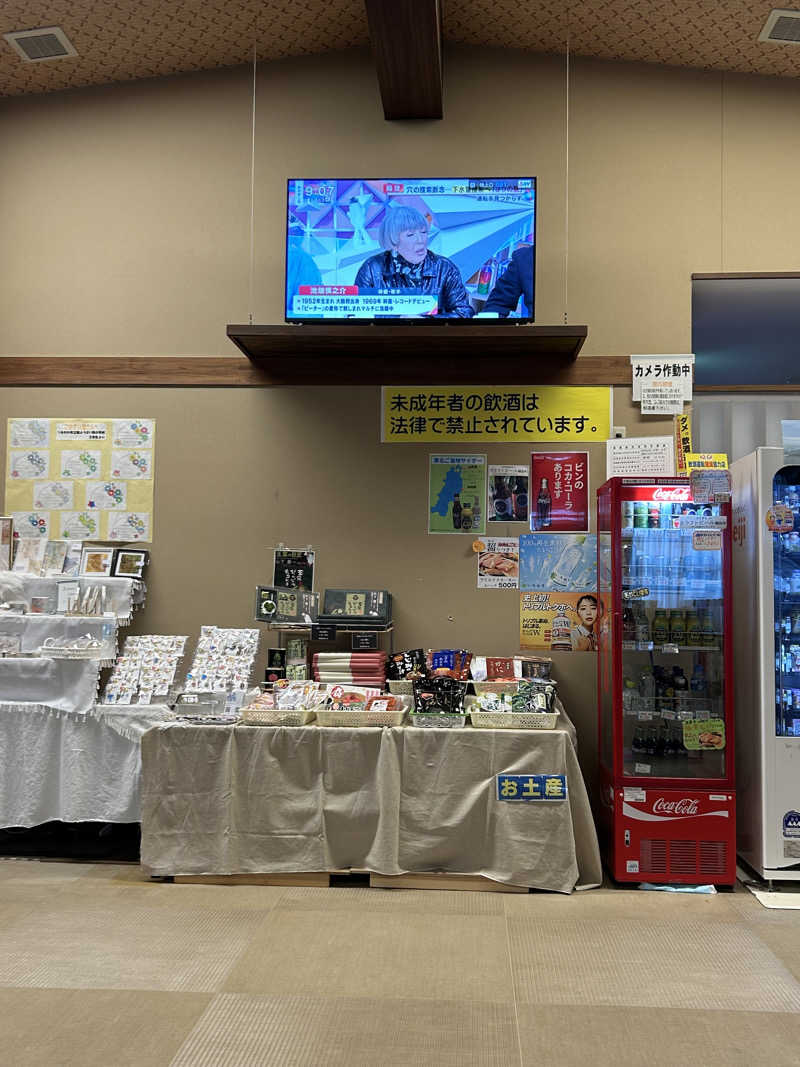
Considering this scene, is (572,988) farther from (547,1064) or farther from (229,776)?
(229,776)

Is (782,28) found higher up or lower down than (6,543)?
higher up

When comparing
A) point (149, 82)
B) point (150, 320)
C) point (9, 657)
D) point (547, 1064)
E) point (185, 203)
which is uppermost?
point (149, 82)

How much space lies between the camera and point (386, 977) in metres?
3.28

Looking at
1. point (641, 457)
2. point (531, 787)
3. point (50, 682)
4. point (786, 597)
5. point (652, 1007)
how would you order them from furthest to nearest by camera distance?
point (641, 457) < point (50, 682) < point (786, 597) < point (531, 787) < point (652, 1007)

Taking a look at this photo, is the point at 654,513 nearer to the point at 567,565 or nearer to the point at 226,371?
the point at 567,565

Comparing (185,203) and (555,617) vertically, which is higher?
(185,203)

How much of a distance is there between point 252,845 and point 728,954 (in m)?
2.14

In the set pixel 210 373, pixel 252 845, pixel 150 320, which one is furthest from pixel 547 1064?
pixel 150 320

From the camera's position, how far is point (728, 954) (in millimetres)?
3510

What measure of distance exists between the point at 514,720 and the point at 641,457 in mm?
1733

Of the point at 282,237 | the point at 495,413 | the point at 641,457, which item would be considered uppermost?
the point at 282,237

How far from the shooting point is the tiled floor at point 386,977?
2.81 m

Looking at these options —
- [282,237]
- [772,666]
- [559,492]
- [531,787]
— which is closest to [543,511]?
[559,492]

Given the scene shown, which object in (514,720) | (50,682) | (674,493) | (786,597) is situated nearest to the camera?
(514,720)
